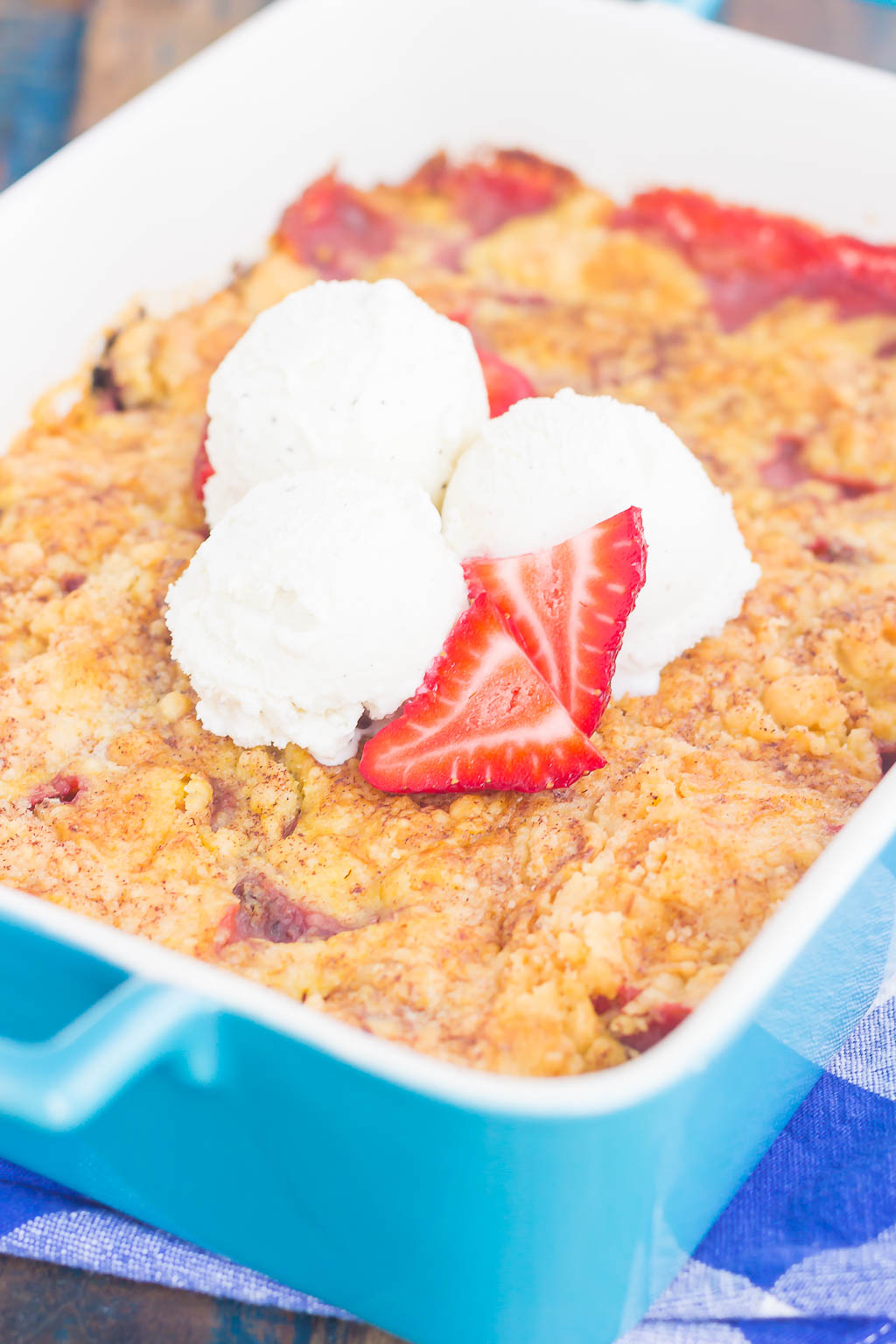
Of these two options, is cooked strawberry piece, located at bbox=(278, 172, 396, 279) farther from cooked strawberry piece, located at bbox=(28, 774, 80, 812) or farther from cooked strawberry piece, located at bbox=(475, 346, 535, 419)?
cooked strawberry piece, located at bbox=(28, 774, 80, 812)

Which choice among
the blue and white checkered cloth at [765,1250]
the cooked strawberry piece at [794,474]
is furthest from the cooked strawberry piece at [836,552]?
the blue and white checkered cloth at [765,1250]

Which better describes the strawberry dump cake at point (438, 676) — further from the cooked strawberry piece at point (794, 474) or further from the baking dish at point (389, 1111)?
the baking dish at point (389, 1111)

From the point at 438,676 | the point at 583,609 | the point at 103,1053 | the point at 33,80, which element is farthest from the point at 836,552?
the point at 33,80

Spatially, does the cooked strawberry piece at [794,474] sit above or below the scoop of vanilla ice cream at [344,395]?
below

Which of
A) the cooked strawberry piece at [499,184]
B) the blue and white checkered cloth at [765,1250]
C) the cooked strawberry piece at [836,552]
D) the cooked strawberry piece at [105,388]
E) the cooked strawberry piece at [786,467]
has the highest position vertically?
the cooked strawberry piece at [499,184]

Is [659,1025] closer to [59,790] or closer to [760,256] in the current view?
[59,790]

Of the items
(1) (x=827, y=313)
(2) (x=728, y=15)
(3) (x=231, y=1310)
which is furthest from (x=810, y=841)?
(2) (x=728, y=15)

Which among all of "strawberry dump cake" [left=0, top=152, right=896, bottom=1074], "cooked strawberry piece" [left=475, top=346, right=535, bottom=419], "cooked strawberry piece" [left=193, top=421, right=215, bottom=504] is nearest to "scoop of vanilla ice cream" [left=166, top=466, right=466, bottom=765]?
"strawberry dump cake" [left=0, top=152, right=896, bottom=1074]
